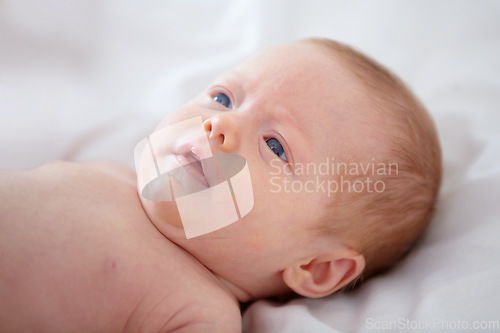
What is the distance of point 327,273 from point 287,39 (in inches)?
33.0

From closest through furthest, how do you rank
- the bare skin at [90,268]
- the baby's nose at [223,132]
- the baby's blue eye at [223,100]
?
the bare skin at [90,268] < the baby's nose at [223,132] < the baby's blue eye at [223,100]

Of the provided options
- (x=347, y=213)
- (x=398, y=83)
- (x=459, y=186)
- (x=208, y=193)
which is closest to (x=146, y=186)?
(x=208, y=193)

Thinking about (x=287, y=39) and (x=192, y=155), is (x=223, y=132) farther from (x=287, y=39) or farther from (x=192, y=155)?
(x=287, y=39)

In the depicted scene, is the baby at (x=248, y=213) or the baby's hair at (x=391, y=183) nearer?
the baby at (x=248, y=213)

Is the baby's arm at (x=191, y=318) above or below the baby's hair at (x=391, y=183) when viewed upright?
below

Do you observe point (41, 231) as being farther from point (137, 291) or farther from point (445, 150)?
point (445, 150)

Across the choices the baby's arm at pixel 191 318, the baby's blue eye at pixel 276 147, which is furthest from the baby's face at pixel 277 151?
the baby's arm at pixel 191 318

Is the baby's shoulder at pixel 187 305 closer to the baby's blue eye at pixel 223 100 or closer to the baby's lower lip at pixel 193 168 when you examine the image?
the baby's lower lip at pixel 193 168

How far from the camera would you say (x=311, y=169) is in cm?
96

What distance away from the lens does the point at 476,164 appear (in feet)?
4.04

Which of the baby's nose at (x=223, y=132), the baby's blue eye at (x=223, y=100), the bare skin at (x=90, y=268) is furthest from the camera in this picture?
the baby's blue eye at (x=223, y=100)

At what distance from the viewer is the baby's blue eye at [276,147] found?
97cm

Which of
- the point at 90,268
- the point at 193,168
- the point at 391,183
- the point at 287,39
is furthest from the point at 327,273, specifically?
the point at 287,39

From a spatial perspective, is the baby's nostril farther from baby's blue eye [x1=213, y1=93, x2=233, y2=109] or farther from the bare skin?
the bare skin
